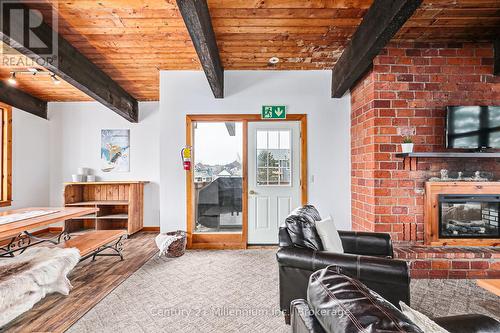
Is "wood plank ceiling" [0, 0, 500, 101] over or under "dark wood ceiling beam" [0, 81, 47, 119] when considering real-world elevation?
over

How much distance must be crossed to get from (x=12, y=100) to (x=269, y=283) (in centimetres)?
519

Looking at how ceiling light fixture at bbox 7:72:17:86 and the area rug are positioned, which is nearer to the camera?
the area rug

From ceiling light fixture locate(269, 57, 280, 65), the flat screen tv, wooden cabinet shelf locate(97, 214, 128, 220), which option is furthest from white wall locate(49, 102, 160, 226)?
the flat screen tv

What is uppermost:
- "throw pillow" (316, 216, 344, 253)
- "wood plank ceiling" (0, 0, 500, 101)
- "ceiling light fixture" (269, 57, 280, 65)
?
"wood plank ceiling" (0, 0, 500, 101)

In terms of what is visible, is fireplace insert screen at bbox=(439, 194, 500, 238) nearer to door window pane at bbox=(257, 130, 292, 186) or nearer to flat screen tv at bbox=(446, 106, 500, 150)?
flat screen tv at bbox=(446, 106, 500, 150)

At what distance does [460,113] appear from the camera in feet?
9.59

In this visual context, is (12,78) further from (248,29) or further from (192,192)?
(248,29)

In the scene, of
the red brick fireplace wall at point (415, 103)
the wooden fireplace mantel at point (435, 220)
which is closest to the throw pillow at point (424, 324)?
the red brick fireplace wall at point (415, 103)

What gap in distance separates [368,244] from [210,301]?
5.20 ft

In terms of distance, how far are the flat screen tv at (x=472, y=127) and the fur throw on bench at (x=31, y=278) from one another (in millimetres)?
4394

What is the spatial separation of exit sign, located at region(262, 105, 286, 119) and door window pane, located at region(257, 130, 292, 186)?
0.88ft

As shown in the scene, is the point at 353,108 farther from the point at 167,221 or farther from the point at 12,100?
the point at 12,100

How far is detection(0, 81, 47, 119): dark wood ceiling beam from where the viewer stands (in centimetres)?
421

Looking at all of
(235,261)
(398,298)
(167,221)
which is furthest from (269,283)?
(167,221)
